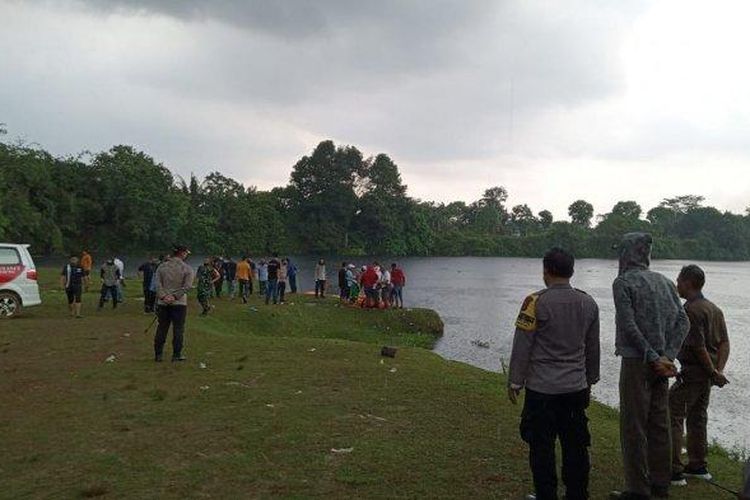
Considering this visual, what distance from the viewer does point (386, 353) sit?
14.0 meters

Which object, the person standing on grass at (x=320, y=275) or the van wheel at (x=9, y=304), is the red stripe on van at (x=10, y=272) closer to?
the van wheel at (x=9, y=304)

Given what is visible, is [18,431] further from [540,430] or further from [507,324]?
[507,324]

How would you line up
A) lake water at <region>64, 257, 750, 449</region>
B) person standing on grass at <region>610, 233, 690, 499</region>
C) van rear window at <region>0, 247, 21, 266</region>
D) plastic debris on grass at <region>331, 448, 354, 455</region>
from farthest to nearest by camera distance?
van rear window at <region>0, 247, 21, 266</region> → lake water at <region>64, 257, 750, 449</region> → plastic debris on grass at <region>331, 448, 354, 455</region> → person standing on grass at <region>610, 233, 690, 499</region>

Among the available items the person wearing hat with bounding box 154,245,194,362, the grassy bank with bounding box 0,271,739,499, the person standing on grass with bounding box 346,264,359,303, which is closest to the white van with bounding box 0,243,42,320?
the grassy bank with bounding box 0,271,739,499

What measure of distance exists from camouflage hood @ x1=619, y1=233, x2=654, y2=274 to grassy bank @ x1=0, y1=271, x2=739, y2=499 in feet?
7.34

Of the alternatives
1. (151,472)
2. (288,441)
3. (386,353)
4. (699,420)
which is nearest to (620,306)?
(699,420)

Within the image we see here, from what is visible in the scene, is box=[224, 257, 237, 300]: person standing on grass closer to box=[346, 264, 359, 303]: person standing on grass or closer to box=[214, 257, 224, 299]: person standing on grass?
box=[214, 257, 224, 299]: person standing on grass

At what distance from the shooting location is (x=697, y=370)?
21.0 ft

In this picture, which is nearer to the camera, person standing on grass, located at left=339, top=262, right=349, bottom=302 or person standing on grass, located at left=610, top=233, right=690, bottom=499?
person standing on grass, located at left=610, top=233, right=690, bottom=499

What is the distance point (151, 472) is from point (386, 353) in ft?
27.1

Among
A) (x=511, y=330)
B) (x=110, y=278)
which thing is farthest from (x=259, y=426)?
(x=511, y=330)

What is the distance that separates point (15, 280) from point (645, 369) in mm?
18429

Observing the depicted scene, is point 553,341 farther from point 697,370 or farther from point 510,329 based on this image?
point 510,329

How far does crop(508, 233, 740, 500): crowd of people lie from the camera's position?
5.27 m
